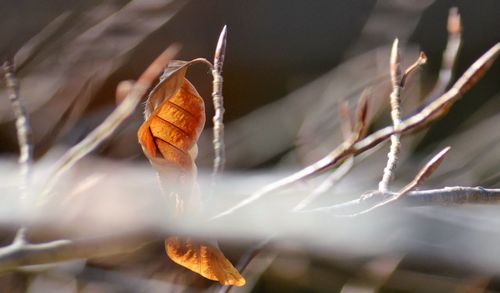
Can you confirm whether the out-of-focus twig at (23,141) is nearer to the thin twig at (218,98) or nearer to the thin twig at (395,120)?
the thin twig at (218,98)

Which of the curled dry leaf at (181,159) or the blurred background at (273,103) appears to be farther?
the blurred background at (273,103)

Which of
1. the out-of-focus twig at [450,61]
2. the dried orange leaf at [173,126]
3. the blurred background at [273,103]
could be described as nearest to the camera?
the dried orange leaf at [173,126]

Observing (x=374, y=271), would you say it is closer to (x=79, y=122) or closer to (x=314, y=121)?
(x=314, y=121)

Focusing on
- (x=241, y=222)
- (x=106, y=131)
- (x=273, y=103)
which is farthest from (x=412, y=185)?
(x=273, y=103)

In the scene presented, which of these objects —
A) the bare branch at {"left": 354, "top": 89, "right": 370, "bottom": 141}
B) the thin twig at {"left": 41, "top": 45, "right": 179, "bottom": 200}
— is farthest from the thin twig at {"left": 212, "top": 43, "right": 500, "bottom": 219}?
the thin twig at {"left": 41, "top": 45, "right": 179, "bottom": 200}

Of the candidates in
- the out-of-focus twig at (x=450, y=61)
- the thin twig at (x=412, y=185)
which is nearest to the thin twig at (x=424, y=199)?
the thin twig at (x=412, y=185)

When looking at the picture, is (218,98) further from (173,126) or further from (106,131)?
(106,131)

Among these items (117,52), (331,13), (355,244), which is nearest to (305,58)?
(331,13)
